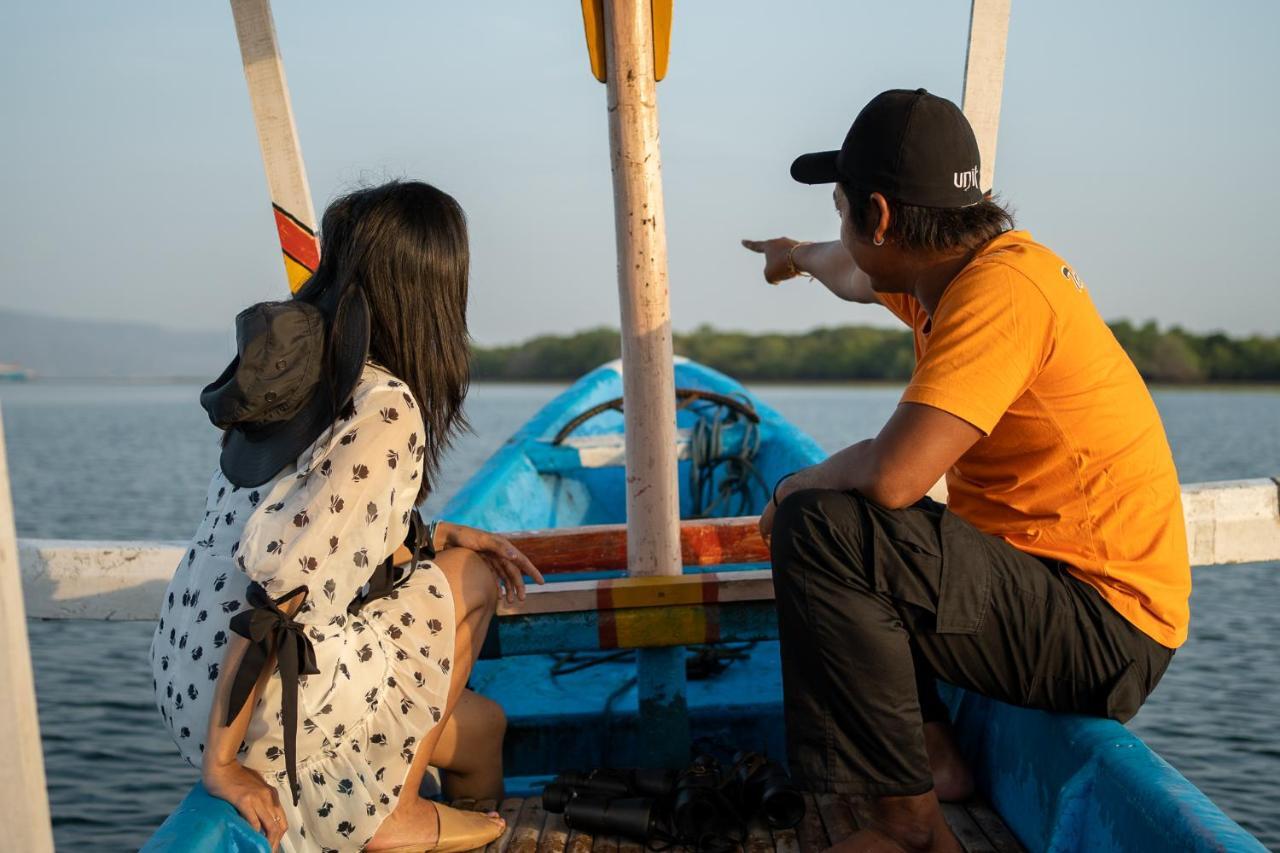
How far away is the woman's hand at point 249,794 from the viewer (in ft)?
5.58

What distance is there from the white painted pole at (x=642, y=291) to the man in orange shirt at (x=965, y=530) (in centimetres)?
54

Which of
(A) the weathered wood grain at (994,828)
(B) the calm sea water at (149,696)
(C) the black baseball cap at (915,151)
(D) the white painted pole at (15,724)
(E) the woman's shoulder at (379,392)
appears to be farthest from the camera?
(B) the calm sea water at (149,696)

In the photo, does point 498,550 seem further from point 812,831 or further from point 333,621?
point 812,831

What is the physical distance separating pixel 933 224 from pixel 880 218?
0.30 feet

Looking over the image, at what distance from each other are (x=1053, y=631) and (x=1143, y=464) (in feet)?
1.07

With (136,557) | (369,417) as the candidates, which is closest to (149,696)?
(136,557)

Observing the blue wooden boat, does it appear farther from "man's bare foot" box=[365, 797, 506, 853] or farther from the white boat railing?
the white boat railing

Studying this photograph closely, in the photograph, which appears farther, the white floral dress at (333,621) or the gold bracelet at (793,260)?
the gold bracelet at (793,260)

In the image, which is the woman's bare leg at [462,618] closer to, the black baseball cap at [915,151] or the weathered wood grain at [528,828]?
the weathered wood grain at [528,828]

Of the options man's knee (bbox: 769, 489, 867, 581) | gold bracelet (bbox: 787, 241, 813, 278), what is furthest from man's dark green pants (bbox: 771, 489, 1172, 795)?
gold bracelet (bbox: 787, 241, 813, 278)

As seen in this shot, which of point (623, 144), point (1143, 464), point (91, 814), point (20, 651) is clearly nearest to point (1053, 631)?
point (1143, 464)

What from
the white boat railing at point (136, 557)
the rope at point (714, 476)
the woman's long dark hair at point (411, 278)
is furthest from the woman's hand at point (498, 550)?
the rope at point (714, 476)

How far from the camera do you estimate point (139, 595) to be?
11.3 feet

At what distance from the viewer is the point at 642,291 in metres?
2.46
